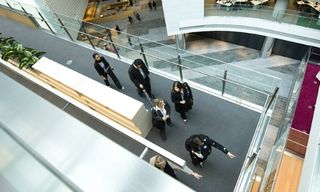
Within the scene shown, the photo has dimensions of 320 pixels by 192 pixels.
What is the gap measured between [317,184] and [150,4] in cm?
1563

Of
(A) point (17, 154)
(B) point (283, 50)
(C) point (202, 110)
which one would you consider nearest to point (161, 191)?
(A) point (17, 154)

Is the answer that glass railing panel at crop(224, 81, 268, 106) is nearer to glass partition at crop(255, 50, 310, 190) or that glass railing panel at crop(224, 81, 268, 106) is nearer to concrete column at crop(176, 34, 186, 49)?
glass partition at crop(255, 50, 310, 190)

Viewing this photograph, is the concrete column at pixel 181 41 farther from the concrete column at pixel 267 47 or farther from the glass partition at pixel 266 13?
the concrete column at pixel 267 47

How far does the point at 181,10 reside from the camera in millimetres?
10125

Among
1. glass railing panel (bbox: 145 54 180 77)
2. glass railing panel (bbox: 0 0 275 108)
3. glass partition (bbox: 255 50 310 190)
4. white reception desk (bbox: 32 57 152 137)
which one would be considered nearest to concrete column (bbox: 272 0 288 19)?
glass railing panel (bbox: 0 0 275 108)

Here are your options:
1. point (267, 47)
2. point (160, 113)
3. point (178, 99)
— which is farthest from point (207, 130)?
point (267, 47)

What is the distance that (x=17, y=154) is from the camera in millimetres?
1021

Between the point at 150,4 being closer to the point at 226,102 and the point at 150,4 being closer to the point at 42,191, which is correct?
the point at 226,102

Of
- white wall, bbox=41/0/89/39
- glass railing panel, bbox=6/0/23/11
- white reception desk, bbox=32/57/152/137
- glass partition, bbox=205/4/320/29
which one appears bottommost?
white reception desk, bbox=32/57/152/137

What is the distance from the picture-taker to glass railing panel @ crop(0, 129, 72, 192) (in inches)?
36.3

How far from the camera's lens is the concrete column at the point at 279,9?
8.50 metres

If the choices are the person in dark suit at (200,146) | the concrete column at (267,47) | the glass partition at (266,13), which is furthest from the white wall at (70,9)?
the concrete column at (267,47)

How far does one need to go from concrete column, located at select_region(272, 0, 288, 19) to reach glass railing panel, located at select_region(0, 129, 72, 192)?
968cm

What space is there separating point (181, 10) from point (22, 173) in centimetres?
1019
